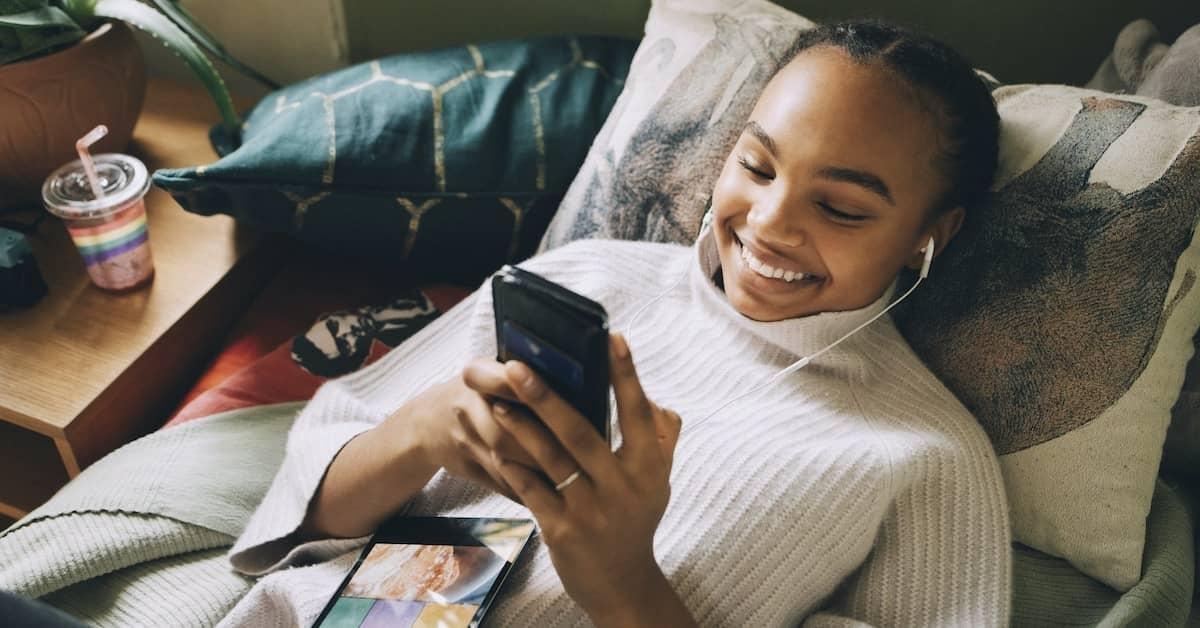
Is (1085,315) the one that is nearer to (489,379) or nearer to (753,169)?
(753,169)

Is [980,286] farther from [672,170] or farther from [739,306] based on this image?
[672,170]

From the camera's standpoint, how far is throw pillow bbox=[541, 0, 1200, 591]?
794 mm

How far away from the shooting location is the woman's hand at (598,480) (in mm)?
598

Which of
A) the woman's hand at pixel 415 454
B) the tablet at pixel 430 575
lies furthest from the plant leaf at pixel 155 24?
the tablet at pixel 430 575

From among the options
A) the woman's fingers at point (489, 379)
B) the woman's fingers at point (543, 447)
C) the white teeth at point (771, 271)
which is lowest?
the woman's fingers at point (543, 447)

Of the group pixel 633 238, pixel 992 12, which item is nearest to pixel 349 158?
pixel 633 238

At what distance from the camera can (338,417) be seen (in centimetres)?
95

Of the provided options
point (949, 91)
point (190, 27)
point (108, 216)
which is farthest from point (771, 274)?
point (190, 27)

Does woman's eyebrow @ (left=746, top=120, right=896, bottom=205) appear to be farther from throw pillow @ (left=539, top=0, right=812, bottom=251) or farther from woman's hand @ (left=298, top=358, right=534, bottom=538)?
woman's hand @ (left=298, top=358, right=534, bottom=538)

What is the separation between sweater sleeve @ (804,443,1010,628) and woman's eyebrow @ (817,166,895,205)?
0.24 m

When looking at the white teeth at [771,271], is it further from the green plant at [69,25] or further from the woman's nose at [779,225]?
the green plant at [69,25]

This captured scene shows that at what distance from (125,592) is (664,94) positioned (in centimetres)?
80

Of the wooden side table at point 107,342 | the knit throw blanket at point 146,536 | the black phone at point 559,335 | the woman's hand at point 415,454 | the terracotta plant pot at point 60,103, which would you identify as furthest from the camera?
the terracotta plant pot at point 60,103

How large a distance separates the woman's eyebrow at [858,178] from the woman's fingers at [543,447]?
1.17 ft
